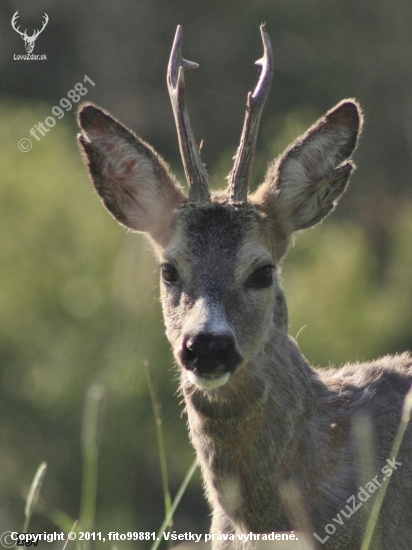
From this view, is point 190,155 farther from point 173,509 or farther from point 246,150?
point 173,509

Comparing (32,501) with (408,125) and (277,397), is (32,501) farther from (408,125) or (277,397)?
(408,125)

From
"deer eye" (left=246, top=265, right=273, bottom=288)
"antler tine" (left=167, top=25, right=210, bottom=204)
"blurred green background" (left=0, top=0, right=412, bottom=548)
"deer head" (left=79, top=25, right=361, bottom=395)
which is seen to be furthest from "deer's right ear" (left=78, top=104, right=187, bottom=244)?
"blurred green background" (left=0, top=0, right=412, bottom=548)

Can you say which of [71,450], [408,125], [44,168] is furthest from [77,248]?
[408,125]

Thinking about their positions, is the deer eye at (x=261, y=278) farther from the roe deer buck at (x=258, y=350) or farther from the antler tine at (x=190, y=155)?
the antler tine at (x=190, y=155)

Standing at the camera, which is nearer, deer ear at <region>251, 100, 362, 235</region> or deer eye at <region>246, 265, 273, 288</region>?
deer eye at <region>246, 265, 273, 288</region>

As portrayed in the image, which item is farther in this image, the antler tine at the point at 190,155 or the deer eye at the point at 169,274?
the antler tine at the point at 190,155

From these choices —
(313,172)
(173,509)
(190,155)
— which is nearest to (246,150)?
(190,155)

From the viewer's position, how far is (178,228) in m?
6.27

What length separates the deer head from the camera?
5.65 metres

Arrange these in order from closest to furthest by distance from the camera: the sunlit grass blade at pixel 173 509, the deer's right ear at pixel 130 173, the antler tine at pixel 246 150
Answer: the sunlit grass blade at pixel 173 509, the antler tine at pixel 246 150, the deer's right ear at pixel 130 173

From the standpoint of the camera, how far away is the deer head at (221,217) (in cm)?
565

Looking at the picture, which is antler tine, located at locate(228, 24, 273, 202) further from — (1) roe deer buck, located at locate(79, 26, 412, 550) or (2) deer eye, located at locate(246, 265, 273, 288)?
(2) deer eye, located at locate(246, 265, 273, 288)

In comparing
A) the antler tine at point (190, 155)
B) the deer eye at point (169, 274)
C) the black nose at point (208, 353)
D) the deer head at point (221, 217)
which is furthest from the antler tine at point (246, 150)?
the black nose at point (208, 353)

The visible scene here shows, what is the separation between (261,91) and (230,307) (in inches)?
54.6
